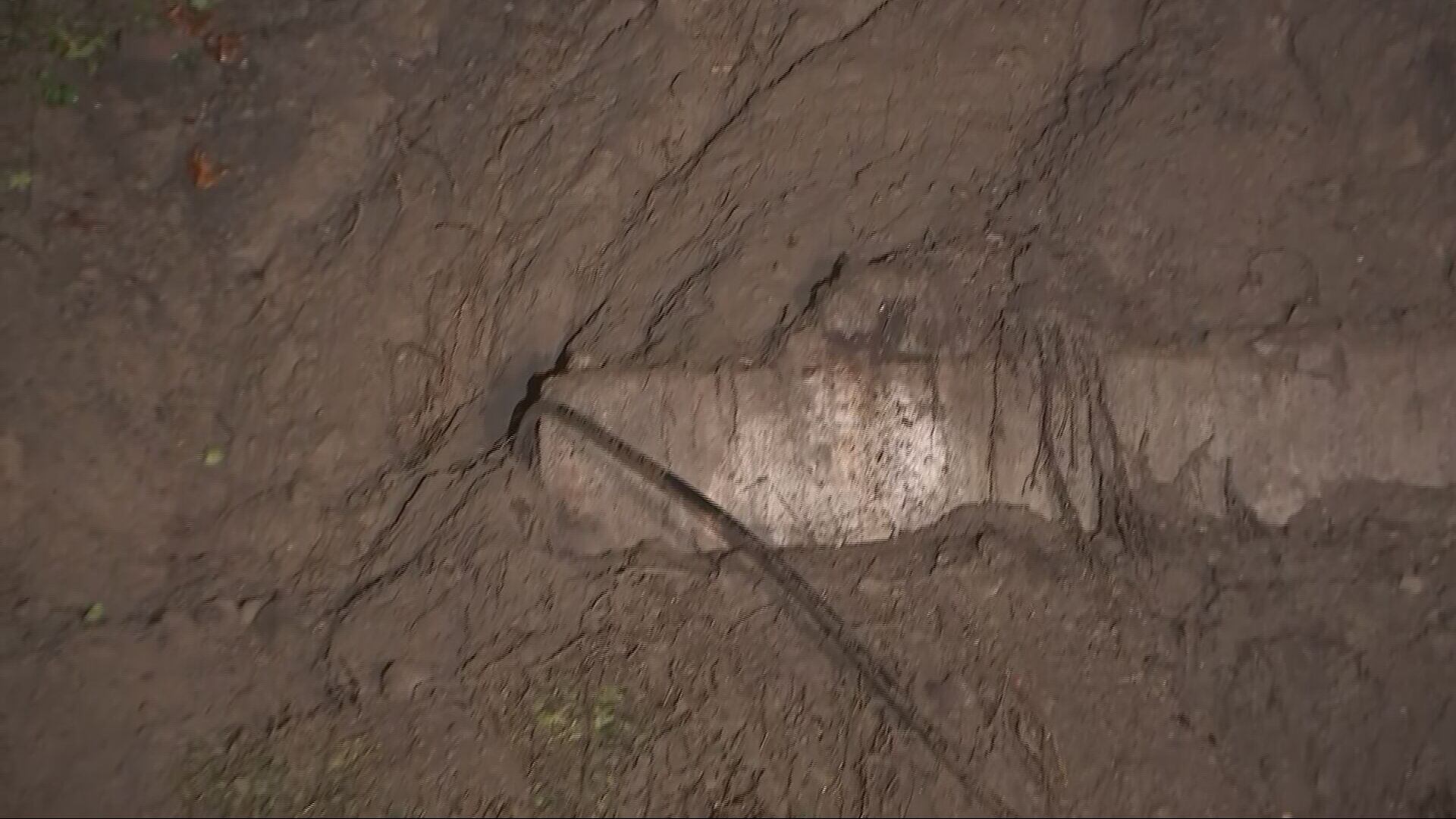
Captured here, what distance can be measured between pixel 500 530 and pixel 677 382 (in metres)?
0.58

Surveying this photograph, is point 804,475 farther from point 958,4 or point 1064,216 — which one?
point 958,4

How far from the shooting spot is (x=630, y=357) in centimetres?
255

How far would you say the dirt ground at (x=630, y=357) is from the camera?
2270 mm

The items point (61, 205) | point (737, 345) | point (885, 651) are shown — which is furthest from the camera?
point (61, 205)

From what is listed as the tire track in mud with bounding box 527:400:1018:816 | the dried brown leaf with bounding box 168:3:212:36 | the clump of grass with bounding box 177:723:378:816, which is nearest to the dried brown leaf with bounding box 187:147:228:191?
the dried brown leaf with bounding box 168:3:212:36

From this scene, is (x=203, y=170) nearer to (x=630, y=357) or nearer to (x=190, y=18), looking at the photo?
(x=190, y=18)

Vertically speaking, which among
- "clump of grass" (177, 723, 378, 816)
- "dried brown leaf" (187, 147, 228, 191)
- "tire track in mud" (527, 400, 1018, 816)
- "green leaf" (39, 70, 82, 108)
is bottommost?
"clump of grass" (177, 723, 378, 816)

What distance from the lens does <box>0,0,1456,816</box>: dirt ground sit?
227 centimetres

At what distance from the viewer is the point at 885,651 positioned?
2342 millimetres

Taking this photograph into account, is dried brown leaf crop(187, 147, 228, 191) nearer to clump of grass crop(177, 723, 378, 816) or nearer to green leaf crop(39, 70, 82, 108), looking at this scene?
green leaf crop(39, 70, 82, 108)

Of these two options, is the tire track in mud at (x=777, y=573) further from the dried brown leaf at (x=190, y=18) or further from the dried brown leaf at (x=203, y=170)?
the dried brown leaf at (x=190, y=18)

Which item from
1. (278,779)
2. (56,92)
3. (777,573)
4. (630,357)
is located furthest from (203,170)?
(777,573)

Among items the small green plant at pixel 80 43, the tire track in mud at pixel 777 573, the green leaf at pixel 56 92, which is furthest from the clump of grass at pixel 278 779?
the small green plant at pixel 80 43

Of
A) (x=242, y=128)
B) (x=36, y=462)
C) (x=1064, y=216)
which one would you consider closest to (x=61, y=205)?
(x=242, y=128)
